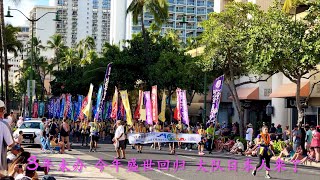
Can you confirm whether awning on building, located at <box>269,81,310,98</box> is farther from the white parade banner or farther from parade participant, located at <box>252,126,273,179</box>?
parade participant, located at <box>252,126,273,179</box>

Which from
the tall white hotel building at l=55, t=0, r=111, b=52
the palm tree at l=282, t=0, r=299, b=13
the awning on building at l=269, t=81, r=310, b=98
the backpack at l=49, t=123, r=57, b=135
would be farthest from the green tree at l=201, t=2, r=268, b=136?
the tall white hotel building at l=55, t=0, r=111, b=52

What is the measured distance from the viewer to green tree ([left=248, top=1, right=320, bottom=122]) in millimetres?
28172

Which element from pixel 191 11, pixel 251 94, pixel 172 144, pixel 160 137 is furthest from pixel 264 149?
pixel 191 11

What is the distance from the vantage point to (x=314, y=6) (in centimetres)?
2855

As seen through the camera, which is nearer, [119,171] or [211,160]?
[119,171]

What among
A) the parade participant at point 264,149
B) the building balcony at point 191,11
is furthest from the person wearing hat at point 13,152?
the building balcony at point 191,11

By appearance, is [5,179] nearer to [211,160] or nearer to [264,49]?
[211,160]

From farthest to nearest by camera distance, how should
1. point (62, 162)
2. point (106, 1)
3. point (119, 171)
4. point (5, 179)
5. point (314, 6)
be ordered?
point (106, 1) < point (314, 6) < point (62, 162) < point (119, 171) < point (5, 179)

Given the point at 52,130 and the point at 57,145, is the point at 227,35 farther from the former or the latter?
the point at 57,145

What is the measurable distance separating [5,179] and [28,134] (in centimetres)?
2389

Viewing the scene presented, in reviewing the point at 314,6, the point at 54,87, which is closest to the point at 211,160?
the point at 314,6

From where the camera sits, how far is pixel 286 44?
28.5 meters

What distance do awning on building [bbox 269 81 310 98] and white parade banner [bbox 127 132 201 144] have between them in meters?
9.11

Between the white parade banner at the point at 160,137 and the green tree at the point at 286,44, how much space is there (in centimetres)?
499
